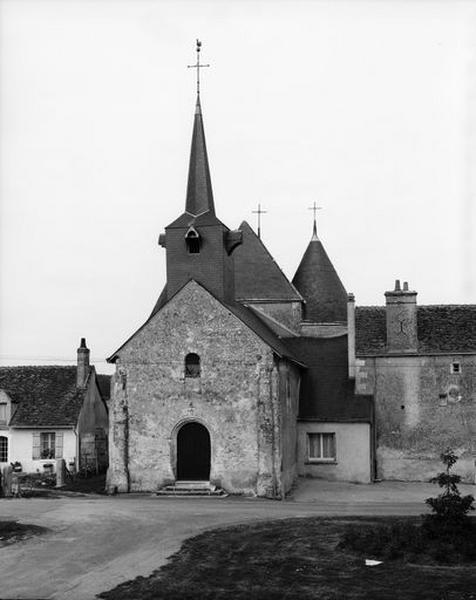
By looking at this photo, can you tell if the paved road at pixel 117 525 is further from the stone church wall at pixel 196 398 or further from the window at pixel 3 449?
the window at pixel 3 449

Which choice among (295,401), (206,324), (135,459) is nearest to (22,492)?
(135,459)

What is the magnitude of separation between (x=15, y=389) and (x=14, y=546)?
24.4 metres

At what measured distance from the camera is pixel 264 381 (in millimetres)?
30047

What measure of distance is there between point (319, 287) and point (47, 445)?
16.4 m

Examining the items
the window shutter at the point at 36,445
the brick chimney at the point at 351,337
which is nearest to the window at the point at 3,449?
the window shutter at the point at 36,445

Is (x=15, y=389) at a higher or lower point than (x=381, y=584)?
higher

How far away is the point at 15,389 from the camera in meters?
41.9

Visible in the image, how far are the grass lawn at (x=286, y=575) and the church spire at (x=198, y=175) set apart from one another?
57.7ft

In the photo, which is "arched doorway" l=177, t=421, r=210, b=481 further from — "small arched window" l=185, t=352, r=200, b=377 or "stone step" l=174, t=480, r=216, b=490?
"small arched window" l=185, t=352, r=200, b=377

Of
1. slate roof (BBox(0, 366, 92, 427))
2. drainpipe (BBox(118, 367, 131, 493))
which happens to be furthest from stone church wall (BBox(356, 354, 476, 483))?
slate roof (BBox(0, 366, 92, 427))

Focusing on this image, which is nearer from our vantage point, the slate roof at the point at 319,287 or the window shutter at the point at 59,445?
the window shutter at the point at 59,445

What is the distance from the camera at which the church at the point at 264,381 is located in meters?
30.3

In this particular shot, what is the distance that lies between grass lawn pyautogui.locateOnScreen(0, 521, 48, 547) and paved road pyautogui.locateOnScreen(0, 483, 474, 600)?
0.44 metres

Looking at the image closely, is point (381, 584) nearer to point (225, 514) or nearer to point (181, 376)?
point (225, 514)
